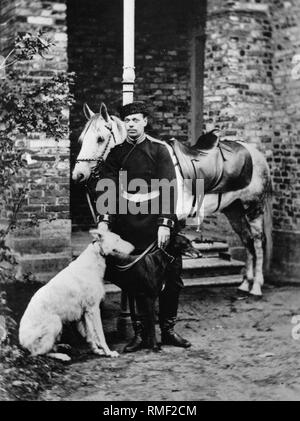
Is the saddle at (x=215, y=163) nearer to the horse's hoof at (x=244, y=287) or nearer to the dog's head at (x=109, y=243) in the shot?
the horse's hoof at (x=244, y=287)

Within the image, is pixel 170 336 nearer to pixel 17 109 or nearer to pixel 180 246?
pixel 180 246

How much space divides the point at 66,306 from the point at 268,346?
211cm

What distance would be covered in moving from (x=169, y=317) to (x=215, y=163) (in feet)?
7.95

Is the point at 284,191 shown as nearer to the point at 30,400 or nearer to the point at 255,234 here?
the point at 255,234

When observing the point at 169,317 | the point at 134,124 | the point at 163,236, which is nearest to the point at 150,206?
the point at 163,236

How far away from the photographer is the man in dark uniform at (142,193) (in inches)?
237

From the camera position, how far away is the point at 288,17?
29.8 ft

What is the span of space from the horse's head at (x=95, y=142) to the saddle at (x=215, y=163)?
1.23 m

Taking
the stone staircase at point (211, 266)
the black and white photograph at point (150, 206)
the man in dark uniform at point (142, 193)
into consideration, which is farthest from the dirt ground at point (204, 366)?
the stone staircase at point (211, 266)

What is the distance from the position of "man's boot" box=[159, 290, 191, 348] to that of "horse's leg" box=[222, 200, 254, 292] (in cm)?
243

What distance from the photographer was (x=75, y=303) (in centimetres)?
573

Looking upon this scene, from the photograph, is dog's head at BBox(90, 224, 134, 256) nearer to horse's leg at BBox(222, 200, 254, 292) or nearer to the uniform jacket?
the uniform jacket

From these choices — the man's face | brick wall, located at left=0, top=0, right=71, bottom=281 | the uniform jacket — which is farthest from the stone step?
the man's face

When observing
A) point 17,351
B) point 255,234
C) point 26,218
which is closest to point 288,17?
point 255,234
